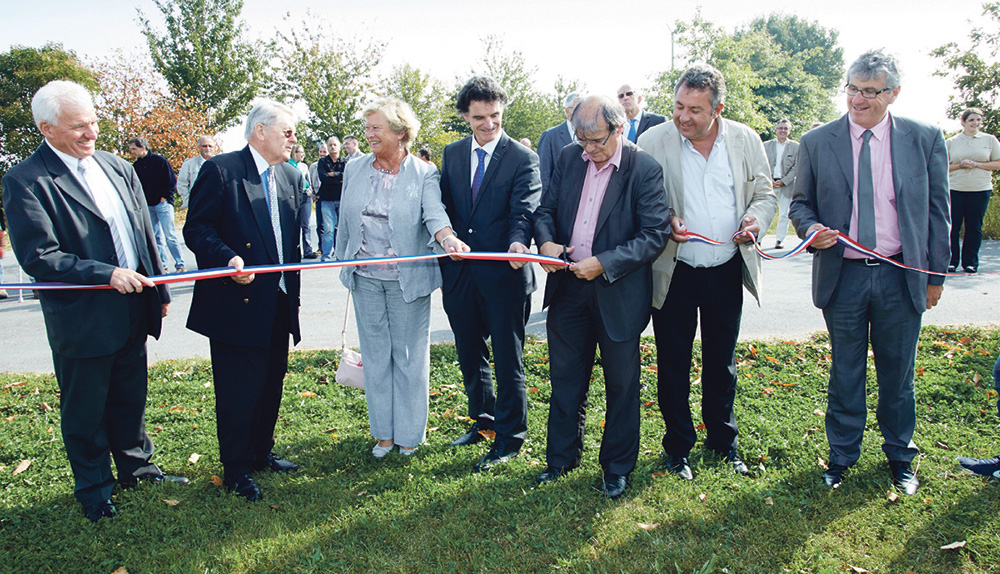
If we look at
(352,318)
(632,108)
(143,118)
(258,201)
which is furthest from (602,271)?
(143,118)

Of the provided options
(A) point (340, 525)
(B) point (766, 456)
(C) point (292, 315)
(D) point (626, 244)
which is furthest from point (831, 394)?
(C) point (292, 315)

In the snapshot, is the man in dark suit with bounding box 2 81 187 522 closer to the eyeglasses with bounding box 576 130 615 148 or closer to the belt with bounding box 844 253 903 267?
the eyeglasses with bounding box 576 130 615 148

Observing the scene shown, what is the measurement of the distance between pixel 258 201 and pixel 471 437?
210 cm

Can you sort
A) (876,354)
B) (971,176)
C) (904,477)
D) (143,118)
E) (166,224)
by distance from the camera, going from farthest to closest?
1. (143,118)
2. (166,224)
3. (971,176)
4. (876,354)
5. (904,477)

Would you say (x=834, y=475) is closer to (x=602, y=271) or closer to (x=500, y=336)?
(x=602, y=271)

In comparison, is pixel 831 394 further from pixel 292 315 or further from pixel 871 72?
pixel 292 315

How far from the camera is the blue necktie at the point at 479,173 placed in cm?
429

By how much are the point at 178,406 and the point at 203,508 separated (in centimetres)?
182

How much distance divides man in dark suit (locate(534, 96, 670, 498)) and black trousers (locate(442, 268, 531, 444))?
42 cm

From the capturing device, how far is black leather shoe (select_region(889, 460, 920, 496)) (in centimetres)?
366

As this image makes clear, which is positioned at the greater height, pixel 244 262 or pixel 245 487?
pixel 244 262

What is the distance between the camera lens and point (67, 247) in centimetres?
351

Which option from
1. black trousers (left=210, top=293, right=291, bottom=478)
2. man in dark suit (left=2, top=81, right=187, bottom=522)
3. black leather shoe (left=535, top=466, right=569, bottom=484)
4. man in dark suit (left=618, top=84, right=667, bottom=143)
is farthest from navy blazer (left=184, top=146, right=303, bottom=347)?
man in dark suit (left=618, top=84, right=667, bottom=143)

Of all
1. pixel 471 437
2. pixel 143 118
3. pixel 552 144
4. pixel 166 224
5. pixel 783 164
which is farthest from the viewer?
pixel 143 118
